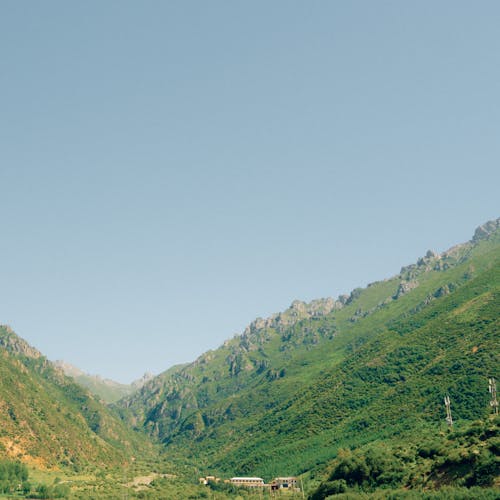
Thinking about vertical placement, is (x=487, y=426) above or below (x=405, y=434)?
above

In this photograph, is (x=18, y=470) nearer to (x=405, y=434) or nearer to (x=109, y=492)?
(x=109, y=492)

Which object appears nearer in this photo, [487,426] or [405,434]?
[487,426]

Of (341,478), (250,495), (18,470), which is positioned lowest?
(250,495)

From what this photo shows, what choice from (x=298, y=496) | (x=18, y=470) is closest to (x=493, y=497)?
(x=298, y=496)

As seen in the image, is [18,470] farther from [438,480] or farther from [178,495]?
[438,480]

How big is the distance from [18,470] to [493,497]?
150 meters

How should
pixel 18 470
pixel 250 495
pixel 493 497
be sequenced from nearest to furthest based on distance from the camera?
pixel 493 497
pixel 18 470
pixel 250 495

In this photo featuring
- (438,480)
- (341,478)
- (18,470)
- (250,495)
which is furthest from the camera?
(250,495)

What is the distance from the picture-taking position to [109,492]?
18975 cm

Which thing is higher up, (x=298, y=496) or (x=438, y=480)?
(x=438, y=480)

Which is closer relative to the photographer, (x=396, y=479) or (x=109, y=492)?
(x=396, y=479)

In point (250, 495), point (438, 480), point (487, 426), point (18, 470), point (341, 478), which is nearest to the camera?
point (438, 480)

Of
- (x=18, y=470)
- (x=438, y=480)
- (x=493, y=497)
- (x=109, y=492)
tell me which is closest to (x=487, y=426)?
(x=438, y=480)

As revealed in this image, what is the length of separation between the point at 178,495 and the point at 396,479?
102 m
